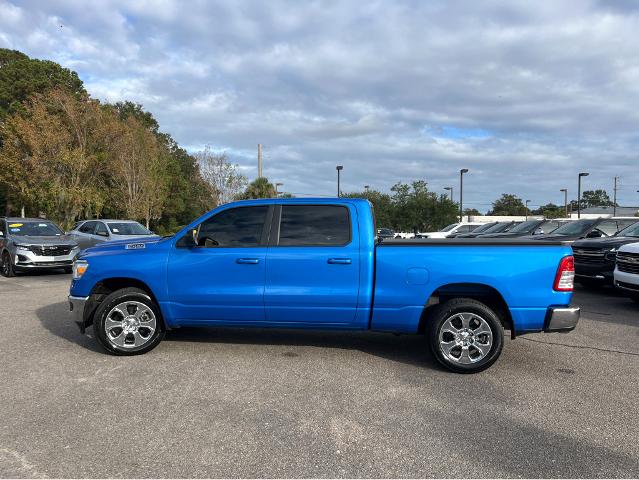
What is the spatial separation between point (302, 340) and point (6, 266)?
1187 cm

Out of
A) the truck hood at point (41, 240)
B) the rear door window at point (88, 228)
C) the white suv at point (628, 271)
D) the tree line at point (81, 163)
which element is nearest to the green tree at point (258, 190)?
the tree line at point (81, 163)

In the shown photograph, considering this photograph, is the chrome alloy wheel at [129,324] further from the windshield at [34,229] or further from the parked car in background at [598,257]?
the windshield at [34,229]

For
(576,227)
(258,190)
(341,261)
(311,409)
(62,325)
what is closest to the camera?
(311,409)

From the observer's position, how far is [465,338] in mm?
5090

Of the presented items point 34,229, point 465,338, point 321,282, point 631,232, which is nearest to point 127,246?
point 321,282

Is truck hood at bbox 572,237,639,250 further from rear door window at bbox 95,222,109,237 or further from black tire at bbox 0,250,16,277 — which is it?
black tire at bbox 0,250,16,277

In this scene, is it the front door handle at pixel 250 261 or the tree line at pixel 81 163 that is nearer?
the front door handle at pixel 250 261

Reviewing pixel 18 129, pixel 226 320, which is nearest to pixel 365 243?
pixel 226 320

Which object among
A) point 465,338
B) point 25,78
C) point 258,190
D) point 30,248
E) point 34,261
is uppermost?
point 25,78

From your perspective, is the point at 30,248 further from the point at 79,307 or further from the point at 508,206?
the point at 508,206

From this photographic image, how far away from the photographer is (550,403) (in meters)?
4.29

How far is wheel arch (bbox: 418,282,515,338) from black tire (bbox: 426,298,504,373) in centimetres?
14

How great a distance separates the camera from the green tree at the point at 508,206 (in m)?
104

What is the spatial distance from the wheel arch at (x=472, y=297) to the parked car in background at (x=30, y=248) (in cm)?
1240
